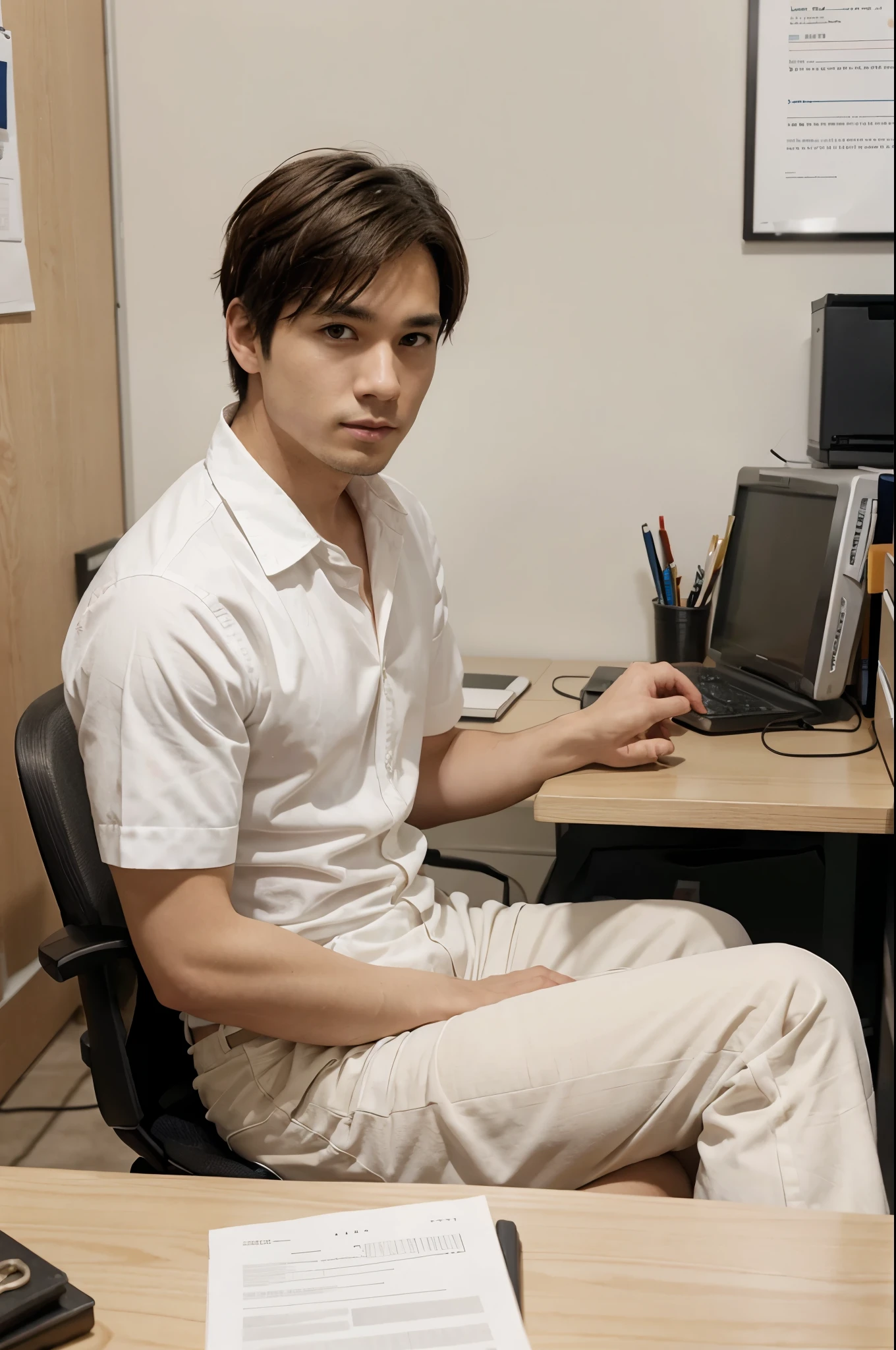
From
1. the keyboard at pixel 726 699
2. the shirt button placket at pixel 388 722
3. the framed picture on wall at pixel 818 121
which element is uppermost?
the framed picture on wall at pixel 818 121

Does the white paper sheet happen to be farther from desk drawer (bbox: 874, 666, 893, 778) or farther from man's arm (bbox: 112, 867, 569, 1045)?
desk drawer (bbox: 874, 666, 893, 778)

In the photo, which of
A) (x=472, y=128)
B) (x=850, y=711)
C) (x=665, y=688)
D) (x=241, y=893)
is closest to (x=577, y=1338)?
(x=241, y=893)

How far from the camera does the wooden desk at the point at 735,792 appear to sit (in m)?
1.29

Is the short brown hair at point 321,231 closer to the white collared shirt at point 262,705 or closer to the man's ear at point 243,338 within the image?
the man's ear at point 243,338

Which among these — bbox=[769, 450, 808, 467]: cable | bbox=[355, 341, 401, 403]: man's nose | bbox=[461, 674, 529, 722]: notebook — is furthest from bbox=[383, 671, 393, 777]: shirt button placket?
bbox=[769, 450, 808, 467]: cable

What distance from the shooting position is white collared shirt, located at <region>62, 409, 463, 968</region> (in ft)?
3.47

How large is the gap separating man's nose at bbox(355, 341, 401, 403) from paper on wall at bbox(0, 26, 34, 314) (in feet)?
2.88

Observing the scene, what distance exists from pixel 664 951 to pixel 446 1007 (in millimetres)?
320

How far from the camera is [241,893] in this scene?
3.90ft

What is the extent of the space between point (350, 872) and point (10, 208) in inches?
49.9

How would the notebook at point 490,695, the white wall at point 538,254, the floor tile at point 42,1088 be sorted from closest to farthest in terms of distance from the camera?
1. the notebook at point 490,695
2. the floor tile at point 42,1088
3. the white wall at point 538,254

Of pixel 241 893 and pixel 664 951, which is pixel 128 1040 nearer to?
pixel 241 893

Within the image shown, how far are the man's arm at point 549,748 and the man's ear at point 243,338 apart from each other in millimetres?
542

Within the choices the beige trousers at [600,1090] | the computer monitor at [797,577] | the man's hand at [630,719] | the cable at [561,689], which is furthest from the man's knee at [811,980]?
the cable at [561,689]
